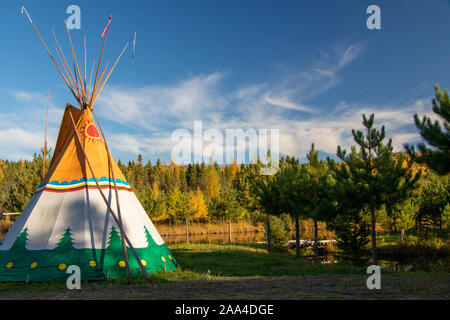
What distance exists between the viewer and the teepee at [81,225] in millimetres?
8500

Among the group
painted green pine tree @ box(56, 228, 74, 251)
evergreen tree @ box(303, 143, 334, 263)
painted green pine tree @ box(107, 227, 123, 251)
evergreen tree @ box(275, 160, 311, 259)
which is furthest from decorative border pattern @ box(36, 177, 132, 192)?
evergreen tree @ box(303, 143, 334, 263)

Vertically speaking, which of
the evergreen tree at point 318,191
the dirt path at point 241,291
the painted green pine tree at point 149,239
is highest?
the evergreen tree at point 318,191

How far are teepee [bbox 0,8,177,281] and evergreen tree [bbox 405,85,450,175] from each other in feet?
31.1

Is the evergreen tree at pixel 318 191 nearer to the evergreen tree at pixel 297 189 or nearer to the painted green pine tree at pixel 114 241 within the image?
the evergreen tree at pixel 297 189

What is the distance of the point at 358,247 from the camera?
19516 millimetres

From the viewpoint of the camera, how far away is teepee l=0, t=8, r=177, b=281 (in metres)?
8.50

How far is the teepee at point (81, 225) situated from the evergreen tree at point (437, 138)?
374 inches

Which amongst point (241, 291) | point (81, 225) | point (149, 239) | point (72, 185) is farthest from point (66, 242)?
point (241, 291)

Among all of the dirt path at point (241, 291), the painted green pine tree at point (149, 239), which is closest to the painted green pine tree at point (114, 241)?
the painted green pine tree at point (149, 239)

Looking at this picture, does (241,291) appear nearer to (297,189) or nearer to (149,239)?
(149,239)

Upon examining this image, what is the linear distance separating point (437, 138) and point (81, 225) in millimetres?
11749
